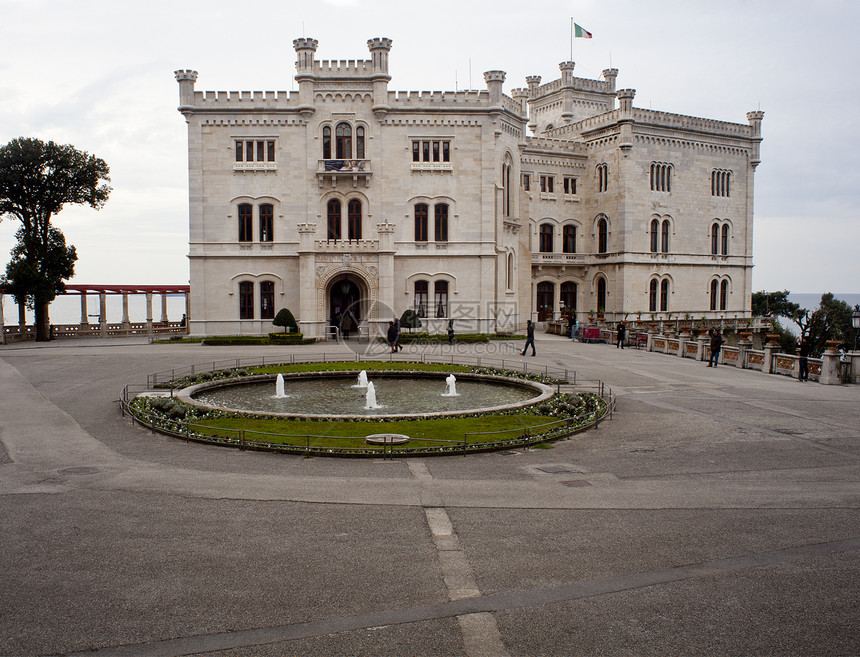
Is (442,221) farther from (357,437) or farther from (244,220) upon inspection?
(357,437)

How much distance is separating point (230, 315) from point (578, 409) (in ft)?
105

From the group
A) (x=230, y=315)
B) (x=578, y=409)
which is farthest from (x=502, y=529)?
(x=230, y=315)

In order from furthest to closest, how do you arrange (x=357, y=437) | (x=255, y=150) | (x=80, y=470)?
1. (x=255, y=150)
2. (x=357, y=437)
3. (x=80, y=470)

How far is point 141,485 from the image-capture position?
1245 cm

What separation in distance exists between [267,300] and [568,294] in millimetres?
27451

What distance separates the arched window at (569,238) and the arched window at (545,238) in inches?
56.2

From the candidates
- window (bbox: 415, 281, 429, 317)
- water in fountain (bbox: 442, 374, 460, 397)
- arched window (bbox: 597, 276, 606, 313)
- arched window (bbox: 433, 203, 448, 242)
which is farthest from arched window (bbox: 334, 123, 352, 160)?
water in fountain (bbox: 442, 374, 460, 397)

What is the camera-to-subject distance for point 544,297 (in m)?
57.7

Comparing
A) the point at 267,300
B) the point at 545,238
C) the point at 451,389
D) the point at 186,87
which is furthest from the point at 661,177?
the point at 451,389

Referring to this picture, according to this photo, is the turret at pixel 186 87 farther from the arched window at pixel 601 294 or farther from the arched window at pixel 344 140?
the arched window at pixel 601 294

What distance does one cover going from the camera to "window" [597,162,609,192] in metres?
55.6

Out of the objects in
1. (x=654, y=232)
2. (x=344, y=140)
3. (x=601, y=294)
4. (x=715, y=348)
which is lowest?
(x=715, y=348)

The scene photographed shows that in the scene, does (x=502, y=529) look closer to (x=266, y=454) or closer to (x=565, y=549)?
(x=565, y=549)

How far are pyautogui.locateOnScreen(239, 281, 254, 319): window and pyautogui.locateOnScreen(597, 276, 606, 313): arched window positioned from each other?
97.2ft
